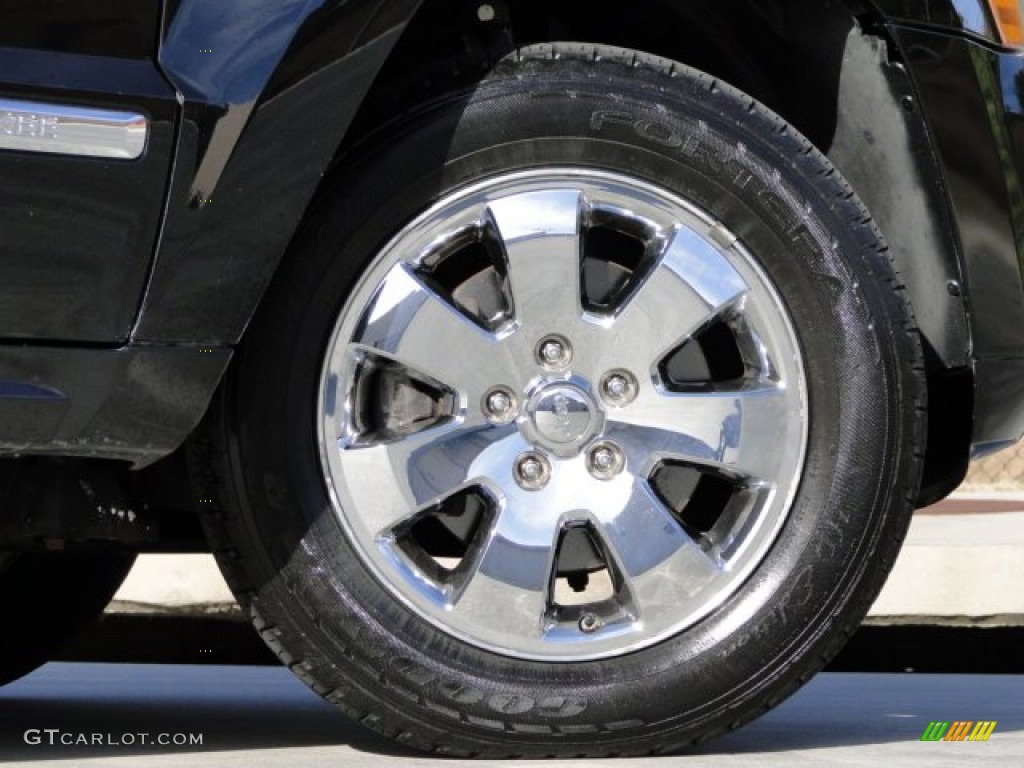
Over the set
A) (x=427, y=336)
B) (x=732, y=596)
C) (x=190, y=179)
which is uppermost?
(x=190, y=179)

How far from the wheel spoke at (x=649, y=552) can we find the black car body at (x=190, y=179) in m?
0.57

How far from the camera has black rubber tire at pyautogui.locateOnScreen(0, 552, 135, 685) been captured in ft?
12.2

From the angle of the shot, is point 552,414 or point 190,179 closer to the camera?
point 190,179

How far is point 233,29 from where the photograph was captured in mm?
2383

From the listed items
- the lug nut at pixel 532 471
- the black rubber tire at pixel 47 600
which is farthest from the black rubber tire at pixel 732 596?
the black rubber tire at pixel 47 600

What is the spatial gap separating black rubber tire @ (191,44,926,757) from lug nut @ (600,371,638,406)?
10.4 inches

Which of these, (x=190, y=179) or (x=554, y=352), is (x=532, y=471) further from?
(x=190, y=179)

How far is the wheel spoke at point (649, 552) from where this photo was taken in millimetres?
2617

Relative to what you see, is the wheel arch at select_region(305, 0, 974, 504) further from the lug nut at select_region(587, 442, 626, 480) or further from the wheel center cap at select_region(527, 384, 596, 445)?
the lug nut at select_region(587, 442, 626, 480)

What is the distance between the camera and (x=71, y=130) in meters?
2.35
